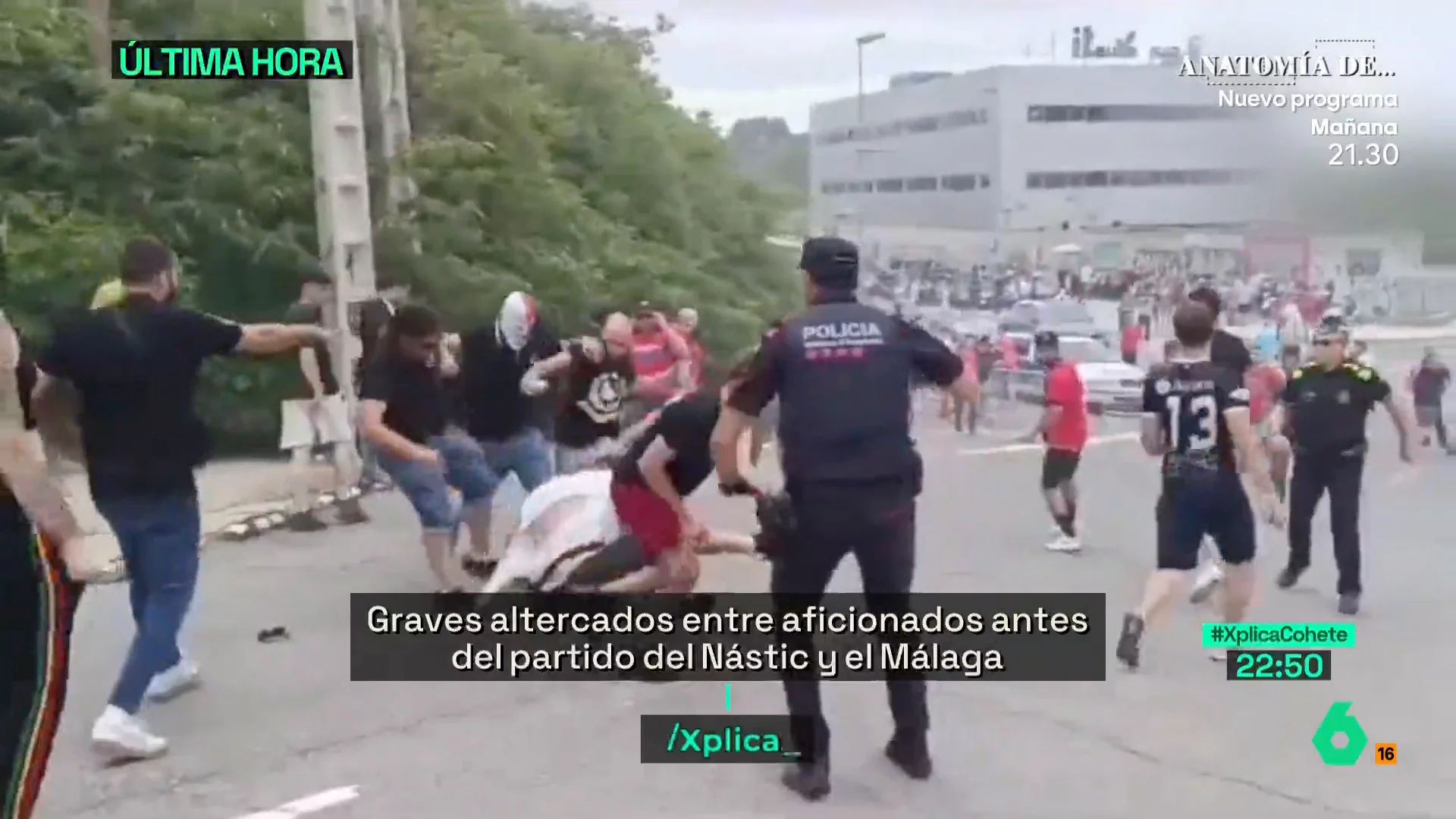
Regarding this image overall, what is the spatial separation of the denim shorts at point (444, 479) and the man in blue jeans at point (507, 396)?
0.10 m

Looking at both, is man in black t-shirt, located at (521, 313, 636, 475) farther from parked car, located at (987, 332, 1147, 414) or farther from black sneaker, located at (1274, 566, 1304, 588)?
parked car, located at (987, 332, 1147, 414)

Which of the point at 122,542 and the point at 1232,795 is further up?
the point at 122,542

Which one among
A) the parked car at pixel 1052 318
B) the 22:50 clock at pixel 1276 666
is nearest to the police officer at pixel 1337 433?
the 22:50 clock at pixel 1276 666

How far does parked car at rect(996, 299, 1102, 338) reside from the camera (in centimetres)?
1592

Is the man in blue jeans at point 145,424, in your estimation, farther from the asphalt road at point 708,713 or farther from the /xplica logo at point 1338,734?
the /xplica logo at point 1338,734

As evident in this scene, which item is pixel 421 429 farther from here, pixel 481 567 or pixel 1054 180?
pixel 1054 180

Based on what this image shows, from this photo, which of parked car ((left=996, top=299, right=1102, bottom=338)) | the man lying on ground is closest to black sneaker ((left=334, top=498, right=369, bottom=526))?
the man lying on ground

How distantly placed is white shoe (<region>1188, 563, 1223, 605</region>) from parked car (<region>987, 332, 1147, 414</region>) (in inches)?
291

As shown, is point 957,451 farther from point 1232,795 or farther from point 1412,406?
point 1232,795

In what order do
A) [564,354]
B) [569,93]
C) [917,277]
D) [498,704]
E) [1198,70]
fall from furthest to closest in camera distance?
[569,93] < [917,277] < [1198,70] < [564,354] < [498,704]

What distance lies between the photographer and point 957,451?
53.6 feet

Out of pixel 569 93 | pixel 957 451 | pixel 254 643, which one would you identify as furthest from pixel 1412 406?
pixel 254 643

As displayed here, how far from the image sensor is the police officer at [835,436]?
4816 millimetres

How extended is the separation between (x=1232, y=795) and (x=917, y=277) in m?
8.09
